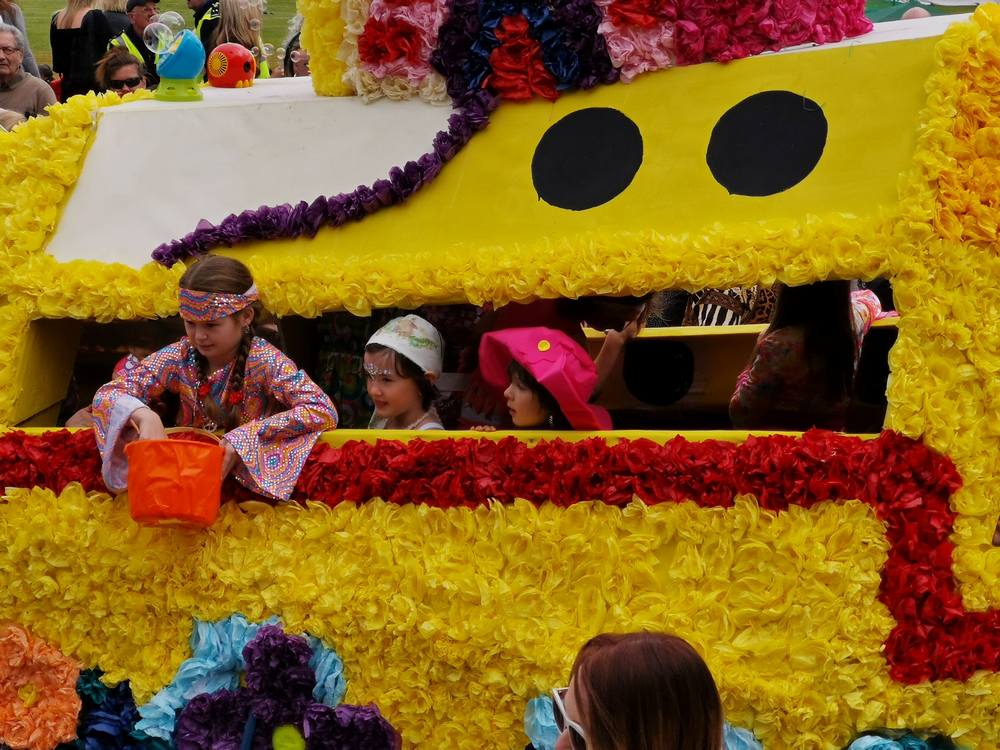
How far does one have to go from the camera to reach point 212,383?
464 centimetres

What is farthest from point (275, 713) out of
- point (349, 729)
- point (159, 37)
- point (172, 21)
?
point (172, 21)

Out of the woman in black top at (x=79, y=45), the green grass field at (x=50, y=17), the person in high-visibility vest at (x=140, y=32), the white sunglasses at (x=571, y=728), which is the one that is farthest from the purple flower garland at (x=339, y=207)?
the green grass field at (x=50, y=17)

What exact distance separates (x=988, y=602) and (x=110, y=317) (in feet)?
8.69

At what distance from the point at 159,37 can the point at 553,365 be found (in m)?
2.08

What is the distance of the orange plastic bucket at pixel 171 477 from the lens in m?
4.15

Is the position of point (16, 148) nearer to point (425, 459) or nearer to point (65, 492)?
→ point (65, 492)

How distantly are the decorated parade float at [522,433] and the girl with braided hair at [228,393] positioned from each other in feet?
0.36

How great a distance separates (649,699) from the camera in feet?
7.41

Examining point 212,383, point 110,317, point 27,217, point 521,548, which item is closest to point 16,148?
point 27,217

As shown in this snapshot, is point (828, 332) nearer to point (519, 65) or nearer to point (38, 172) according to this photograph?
point (519, 65)

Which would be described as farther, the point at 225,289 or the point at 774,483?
the point at 225,289

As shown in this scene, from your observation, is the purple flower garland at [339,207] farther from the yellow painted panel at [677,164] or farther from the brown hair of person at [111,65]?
the brown hair of person at [111,65]

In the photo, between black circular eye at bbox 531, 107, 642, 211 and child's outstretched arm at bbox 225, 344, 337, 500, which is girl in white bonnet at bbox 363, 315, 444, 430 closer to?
child's outstretched arm at bbox 225, 344, 337, 500

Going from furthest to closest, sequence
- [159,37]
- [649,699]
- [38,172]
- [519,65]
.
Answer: [159,37], [38,172], [519,65], [649,699]
